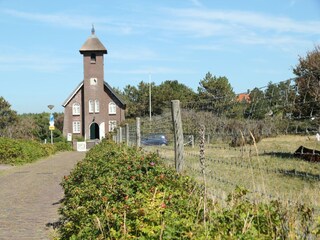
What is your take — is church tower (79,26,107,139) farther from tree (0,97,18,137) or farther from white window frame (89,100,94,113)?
tree (0,97,18,137)

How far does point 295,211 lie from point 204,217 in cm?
67

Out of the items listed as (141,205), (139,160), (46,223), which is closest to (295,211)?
(141,205)

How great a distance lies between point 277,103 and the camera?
4.89m

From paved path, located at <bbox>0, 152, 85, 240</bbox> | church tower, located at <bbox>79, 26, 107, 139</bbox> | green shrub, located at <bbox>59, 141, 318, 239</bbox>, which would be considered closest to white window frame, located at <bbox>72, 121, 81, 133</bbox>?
church tower, located at <bbox>79, 26, 107, 139</bbox>

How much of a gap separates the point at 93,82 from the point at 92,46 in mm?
4636

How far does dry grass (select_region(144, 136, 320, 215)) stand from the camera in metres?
4.43

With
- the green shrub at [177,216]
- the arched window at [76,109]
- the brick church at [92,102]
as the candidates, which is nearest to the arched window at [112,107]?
the brick church at [92,102]

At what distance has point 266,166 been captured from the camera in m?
6.52

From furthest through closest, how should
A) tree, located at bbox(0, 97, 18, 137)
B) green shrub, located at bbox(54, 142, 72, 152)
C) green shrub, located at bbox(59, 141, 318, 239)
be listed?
tree, located at bbox(0, 97, 18, 137)
green shrub, located at bbox(54, 142, 72, 152)
green shrub, located at bbox(59, 141, 318, 239)

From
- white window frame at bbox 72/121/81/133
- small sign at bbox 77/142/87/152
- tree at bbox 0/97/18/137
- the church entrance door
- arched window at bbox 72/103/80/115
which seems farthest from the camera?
the church entrance door

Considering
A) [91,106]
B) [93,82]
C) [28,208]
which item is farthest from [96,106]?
[28,208]

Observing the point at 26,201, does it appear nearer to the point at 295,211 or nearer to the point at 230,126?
the point at 230,126

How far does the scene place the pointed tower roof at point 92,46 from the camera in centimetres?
6234

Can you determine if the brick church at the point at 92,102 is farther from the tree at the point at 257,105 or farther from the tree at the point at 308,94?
the tree at the point at 308,94
